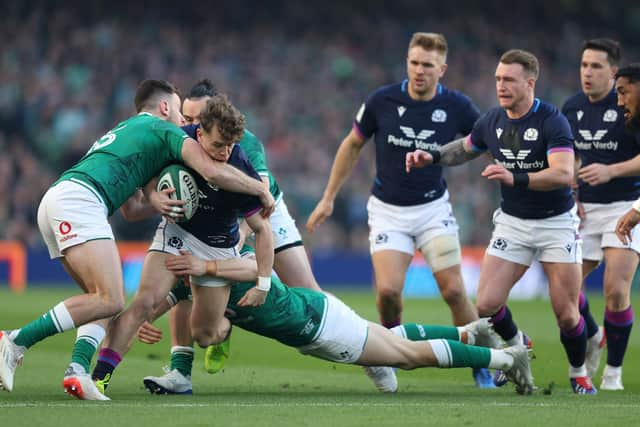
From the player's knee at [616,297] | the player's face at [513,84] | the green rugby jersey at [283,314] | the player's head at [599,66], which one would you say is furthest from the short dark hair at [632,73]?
the green rugby jersey at [283,314]

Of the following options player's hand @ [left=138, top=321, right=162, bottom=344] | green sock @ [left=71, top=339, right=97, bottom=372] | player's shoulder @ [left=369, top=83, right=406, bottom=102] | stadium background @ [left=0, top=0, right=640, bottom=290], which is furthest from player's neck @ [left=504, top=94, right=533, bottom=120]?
stadium background @ [left=0, top=0, right=640, bottom=290]

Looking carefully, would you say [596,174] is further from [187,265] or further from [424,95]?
[187,265]

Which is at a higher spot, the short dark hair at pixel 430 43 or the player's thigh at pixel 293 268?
the short dark hair at pixel 430 43

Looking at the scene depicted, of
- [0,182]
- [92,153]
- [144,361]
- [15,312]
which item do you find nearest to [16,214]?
[0,182]

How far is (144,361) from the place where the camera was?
407 inches

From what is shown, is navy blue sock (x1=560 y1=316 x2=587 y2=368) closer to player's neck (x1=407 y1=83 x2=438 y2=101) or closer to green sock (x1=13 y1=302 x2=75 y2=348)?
player's neck (x1=407 y1=83 x2=438 y2=101)

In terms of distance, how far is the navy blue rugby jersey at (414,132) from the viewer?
30.8ft

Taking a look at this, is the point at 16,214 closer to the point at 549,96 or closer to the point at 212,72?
the point at 212,72

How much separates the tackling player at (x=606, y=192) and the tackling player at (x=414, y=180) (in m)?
0.91

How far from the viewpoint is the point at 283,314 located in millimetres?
7219

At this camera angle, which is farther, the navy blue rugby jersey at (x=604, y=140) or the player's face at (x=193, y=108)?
the navy blue rugby jersey at (x=604, y=140)

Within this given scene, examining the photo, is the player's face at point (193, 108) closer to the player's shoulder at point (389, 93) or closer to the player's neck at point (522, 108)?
the player's shoulder at point (389, 93)

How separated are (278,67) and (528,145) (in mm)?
16711

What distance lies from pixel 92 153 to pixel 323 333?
1.88 meters
